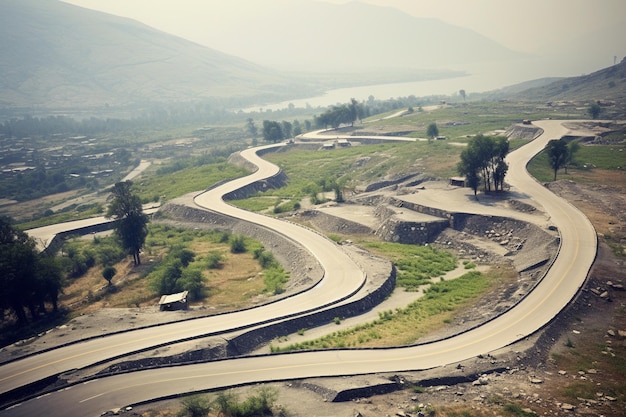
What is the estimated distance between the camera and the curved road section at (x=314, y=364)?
29.0 metres

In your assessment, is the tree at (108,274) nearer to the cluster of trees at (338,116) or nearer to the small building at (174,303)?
the small building at (174,303)

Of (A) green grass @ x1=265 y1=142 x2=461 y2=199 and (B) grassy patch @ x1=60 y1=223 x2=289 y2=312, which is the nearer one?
(B) grassy patch @ x1=60 y1=223 x2=289 y2=312

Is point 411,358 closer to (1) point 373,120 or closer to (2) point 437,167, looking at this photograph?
(2) point 437,167

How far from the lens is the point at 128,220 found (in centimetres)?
6122

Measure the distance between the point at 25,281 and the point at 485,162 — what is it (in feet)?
204

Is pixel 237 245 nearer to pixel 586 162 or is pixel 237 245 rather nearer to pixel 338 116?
pixel 586 162

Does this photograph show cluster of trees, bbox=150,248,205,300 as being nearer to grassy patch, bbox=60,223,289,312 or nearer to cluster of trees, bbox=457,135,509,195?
grassy patch, bbox=60,223,289,312

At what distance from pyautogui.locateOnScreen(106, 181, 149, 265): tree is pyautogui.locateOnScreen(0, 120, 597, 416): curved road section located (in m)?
33.0

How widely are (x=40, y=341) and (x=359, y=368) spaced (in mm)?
25110

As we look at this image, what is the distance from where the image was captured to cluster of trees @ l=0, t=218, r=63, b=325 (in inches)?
1678

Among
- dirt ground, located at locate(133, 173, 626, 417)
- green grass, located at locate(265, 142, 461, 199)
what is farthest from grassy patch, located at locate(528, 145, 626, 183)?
dirt ground, located at locate(133, 173, 626, 417)

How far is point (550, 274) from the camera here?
1738 inches

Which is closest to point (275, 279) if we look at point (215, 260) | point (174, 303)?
point (215, 260)

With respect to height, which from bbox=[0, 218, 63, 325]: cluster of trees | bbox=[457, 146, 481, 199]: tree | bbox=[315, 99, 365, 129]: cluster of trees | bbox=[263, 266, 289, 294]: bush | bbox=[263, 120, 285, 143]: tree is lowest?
bbox=[263, 266, 289, 294]: bush
